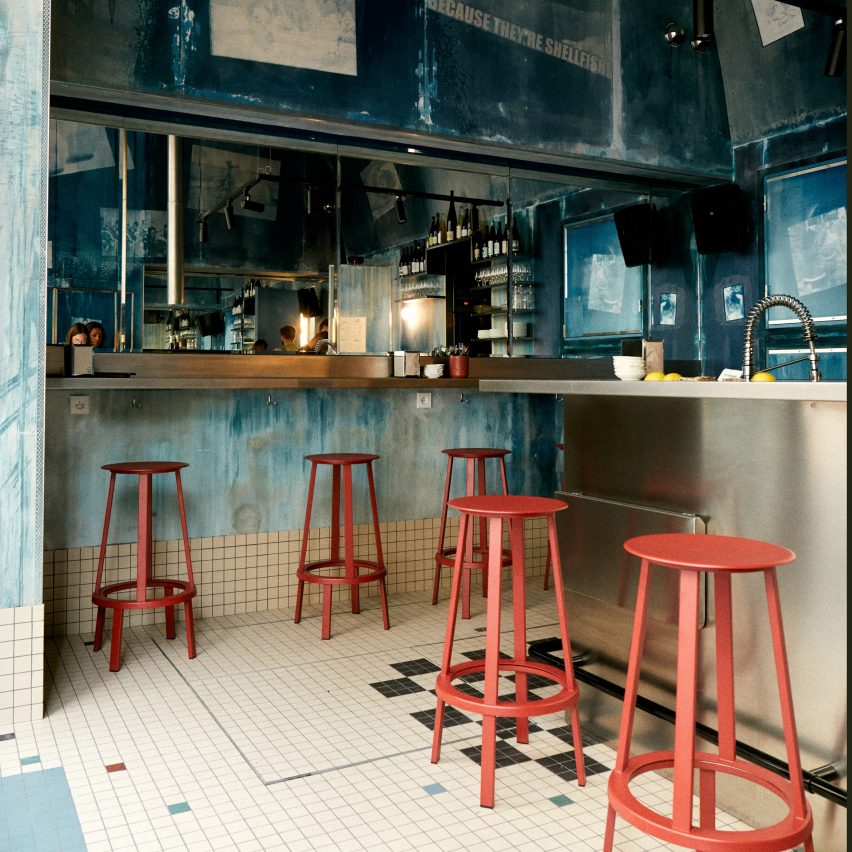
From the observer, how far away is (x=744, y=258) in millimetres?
5957

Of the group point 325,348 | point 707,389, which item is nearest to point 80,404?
point 325,348

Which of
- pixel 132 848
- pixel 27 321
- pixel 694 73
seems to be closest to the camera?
pixel 132 848

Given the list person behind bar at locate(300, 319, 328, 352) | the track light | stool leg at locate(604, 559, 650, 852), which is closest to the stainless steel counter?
stool leg at locate(604, 559, 650, 852)

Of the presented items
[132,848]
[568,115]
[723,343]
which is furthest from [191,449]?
[723,343]

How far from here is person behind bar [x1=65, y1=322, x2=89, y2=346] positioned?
177 inches

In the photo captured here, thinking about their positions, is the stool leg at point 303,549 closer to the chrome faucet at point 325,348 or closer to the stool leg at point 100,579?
the chrome faucet at point 325,348

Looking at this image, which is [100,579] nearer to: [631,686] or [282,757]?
[282,757]

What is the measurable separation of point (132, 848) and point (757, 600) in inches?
78.2

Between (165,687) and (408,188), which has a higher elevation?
(408,188)

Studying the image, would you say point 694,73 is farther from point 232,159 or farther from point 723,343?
point 232,159

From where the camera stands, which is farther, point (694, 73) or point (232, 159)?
point (694, 73)

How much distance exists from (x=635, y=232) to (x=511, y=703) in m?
4.62

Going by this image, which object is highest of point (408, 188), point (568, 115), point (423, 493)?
point (568, 115)

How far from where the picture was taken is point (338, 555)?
203 inches
